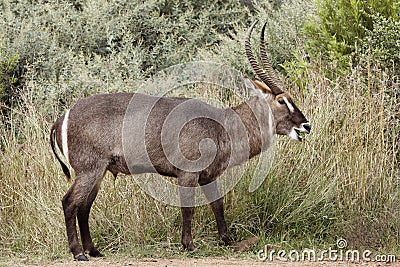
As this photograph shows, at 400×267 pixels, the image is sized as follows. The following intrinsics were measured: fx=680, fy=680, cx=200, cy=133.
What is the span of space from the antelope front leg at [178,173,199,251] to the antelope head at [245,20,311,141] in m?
1.01

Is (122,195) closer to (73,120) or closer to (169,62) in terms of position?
(73,120)

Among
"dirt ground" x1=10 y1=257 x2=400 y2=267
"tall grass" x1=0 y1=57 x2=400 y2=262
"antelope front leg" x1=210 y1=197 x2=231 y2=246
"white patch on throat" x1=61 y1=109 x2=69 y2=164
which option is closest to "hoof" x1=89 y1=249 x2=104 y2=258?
"dirt ground" x1=10 y1=257 x2=400 y2=267

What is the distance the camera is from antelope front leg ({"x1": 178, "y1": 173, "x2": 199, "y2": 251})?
20.2 feet

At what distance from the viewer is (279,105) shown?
6508 millimetres

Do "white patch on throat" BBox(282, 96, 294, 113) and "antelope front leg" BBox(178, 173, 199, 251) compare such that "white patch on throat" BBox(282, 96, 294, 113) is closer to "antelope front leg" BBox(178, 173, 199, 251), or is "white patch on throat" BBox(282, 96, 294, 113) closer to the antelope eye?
the antelope eye

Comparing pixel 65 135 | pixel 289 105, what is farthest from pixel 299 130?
pixel 65 135

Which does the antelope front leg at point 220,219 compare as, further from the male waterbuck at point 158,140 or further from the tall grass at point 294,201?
the tall grass at point 294,201

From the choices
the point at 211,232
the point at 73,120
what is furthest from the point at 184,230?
the point at 73,120

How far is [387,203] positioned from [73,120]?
316 cm

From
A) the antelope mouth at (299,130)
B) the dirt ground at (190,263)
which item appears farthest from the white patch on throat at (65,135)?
the antelope mouth at (299,130)

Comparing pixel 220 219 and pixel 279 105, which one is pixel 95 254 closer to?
pixel 220 219

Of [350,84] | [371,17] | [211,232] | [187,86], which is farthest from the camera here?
[187,86]

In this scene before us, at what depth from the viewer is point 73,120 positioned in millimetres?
6207

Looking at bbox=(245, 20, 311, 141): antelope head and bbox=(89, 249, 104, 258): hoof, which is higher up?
bbox=(245, 20, 311, 141): antelope head
